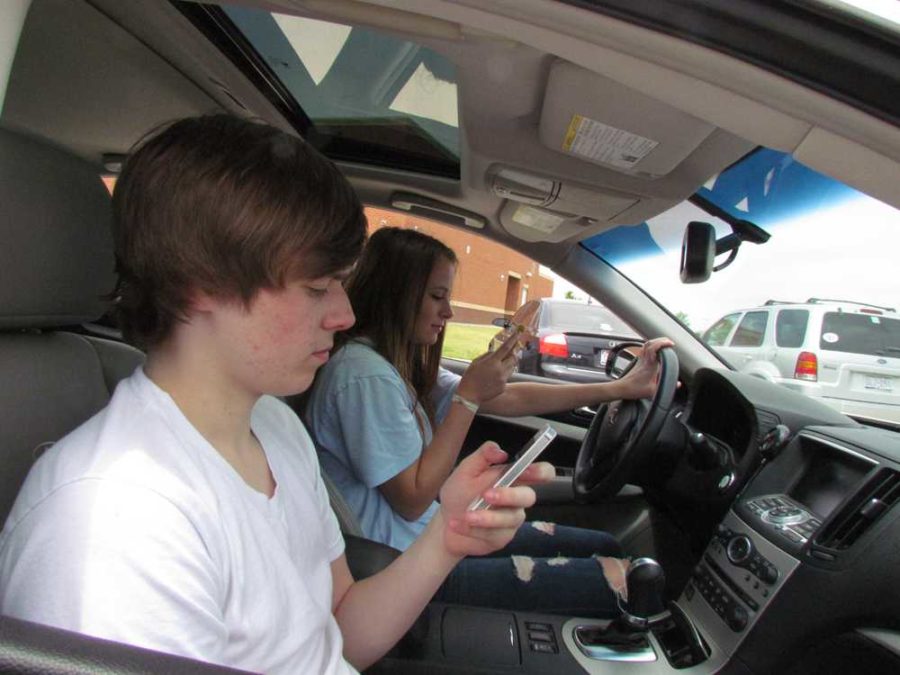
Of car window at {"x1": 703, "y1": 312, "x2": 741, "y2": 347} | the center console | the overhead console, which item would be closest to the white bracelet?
the center console

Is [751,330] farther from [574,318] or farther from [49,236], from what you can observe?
[49,236]

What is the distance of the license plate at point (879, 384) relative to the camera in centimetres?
340

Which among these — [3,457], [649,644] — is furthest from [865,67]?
[649,644]

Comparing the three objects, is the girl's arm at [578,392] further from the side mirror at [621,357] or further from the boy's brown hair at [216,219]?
the boy's brown hair at [216,219]

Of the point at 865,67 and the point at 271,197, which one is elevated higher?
the point at 865,67

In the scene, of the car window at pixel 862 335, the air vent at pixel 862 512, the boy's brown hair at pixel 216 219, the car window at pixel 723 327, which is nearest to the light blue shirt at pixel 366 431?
the boy's brown hair at pixel 216 219

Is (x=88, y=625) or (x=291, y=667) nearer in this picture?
(x=88, y=625)

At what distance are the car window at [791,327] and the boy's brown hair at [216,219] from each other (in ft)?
13.5

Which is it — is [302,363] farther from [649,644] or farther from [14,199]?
[649,644]

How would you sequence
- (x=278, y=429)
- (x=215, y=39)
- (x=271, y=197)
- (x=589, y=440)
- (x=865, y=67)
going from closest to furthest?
(x=865, y=67), (x=271, y=197), (x=278, y=429), (x=215, y=39), (x=589, y=440)

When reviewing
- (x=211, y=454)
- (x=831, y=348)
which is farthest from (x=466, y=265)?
(x=831, y=348)

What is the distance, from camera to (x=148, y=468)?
2.33ft

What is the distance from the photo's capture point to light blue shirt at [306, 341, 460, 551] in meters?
1.57

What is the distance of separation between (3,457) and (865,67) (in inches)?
48.3
